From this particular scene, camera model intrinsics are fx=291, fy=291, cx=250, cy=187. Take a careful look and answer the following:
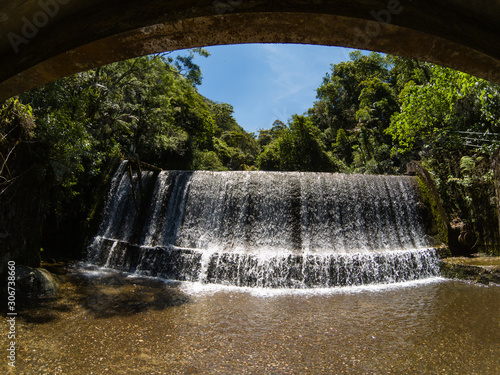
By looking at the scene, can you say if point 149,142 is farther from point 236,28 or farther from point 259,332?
point 236,28

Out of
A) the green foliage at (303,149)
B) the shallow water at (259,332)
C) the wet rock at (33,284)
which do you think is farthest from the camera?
the green foliage at (303,149)

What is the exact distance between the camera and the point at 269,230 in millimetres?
9812

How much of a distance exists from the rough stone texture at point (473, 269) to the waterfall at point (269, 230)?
362 millimetres

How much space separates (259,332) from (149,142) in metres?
12.5

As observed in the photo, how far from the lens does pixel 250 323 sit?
5.04 meters

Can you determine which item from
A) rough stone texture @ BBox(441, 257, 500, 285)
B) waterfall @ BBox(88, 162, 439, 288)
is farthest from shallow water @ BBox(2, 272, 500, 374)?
waterfall @ BBox(88, 162, 439, 288)

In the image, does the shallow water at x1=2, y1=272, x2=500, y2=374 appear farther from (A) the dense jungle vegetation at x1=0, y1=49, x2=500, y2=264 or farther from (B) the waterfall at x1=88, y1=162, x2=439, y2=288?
(A) the dense jungle vegetation at x1=0, y1=49, x2=500, y2=264

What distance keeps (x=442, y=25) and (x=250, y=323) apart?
15.9 feet

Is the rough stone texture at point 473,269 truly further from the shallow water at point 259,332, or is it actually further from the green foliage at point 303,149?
the green foliage at point 303,149

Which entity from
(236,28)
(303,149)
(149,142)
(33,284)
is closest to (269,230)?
(33,284)

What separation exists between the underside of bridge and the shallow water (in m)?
3.44

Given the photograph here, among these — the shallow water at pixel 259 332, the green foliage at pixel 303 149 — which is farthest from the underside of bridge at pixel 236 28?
the green foliage at pixel 303 149

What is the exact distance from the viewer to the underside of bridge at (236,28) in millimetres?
1622

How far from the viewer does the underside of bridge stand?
63.9 inches
